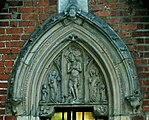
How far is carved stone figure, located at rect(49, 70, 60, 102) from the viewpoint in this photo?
5.36m

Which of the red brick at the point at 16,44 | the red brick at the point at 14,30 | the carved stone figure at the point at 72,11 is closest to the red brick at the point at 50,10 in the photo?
the carved stone figure at the point at 72,11

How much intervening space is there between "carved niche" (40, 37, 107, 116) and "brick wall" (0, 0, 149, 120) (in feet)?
1.61

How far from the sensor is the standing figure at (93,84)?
5.34 m

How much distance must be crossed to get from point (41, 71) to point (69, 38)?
56cm

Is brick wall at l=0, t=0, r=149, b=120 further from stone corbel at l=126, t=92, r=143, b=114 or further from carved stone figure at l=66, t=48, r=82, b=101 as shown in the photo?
carved stone figure at l=66, t=48, r=82, b=101

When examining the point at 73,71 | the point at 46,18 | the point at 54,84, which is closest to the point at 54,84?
the point at 54,84

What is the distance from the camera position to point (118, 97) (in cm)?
516

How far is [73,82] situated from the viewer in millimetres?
5379

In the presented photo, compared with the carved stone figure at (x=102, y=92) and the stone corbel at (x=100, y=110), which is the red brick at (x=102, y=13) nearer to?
the carved stone figure at (x=102, y=92)

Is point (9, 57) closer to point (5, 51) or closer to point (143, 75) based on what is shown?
Answer: point (5, 51)

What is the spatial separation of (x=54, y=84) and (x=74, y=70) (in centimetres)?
32

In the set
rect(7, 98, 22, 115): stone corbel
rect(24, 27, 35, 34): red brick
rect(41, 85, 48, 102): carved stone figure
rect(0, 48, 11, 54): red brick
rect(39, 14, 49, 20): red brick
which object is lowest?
rect(7, 98, 22, 115): stone corbel

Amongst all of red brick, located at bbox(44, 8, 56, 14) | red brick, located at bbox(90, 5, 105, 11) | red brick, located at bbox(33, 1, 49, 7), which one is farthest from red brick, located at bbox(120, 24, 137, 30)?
red brick, located at bbox(33, 1, 49, 7)

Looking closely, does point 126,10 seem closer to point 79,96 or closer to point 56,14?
point 56,14
